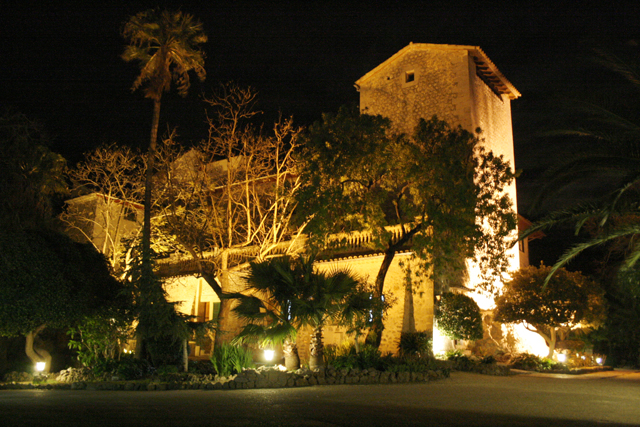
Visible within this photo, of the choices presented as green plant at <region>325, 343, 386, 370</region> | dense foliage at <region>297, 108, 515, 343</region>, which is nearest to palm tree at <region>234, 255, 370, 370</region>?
green plant at <region>325, 343, 386, 370</region>

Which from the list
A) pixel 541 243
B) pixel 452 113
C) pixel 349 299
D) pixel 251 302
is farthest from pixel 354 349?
pixel 541 243

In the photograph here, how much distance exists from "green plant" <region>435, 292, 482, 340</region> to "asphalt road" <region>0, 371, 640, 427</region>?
5777 millimetres

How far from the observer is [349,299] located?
13148mm

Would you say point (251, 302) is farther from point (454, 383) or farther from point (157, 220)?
point (157, 220)

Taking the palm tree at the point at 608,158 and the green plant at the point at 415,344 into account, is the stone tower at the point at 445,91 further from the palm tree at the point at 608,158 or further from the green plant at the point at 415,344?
the palm tree at the point at 608,158

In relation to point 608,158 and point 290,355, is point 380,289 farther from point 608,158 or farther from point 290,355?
point 608,158

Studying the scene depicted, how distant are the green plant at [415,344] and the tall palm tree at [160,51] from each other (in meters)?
9.65

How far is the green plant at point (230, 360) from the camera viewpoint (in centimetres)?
1272

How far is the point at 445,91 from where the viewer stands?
75.4ft

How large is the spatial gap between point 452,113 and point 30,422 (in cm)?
1988

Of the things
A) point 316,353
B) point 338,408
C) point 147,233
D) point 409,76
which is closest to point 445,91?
point 409,76

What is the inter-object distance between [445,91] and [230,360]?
51.3 ft

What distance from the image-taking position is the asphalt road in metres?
6.94

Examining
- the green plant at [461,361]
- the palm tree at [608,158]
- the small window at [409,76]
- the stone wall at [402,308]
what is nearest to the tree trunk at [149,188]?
the stone wall at [402,308]
